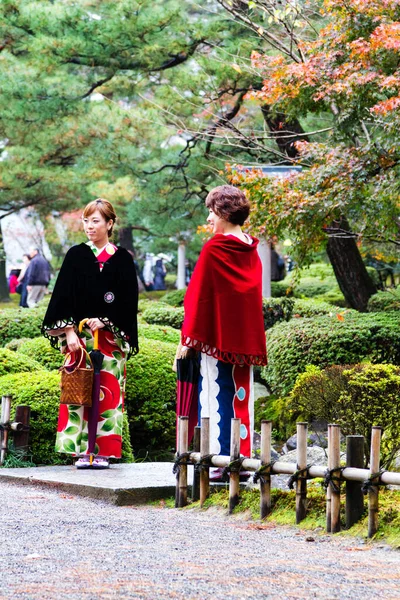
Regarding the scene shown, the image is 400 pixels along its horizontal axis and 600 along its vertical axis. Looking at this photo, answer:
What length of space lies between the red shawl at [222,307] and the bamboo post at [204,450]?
18.2 inches

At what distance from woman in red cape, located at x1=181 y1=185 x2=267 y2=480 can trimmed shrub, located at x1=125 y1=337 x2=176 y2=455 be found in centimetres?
299

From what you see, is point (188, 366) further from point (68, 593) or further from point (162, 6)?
point (162, 6)

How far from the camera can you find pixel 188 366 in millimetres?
6121

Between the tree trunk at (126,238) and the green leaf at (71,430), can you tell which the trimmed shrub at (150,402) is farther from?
the tree trunk at (126,238)

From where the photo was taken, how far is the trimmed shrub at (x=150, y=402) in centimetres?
912

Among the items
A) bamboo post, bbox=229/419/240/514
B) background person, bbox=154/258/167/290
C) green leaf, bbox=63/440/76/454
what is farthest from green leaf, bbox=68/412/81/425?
background person, bbox=154/258/167/290

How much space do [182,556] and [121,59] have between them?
42.0 feet

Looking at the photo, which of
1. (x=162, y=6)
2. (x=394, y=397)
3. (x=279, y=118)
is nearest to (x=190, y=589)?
(x=394, y=397)

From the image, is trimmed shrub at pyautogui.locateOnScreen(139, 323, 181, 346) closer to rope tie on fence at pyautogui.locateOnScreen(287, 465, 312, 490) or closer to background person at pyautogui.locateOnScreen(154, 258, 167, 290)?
rope tie on fence at pyautogui.locateOnScreen(287, 465, 312, 490)

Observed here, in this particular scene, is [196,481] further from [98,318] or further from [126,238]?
[126,238]

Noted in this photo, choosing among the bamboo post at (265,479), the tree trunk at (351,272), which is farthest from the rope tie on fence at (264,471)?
the tree trunk at (351,272)

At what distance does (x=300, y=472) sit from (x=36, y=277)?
54.5 ft

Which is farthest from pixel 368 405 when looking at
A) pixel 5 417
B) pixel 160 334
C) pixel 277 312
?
pixel 277 312

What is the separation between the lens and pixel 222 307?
602 cm
